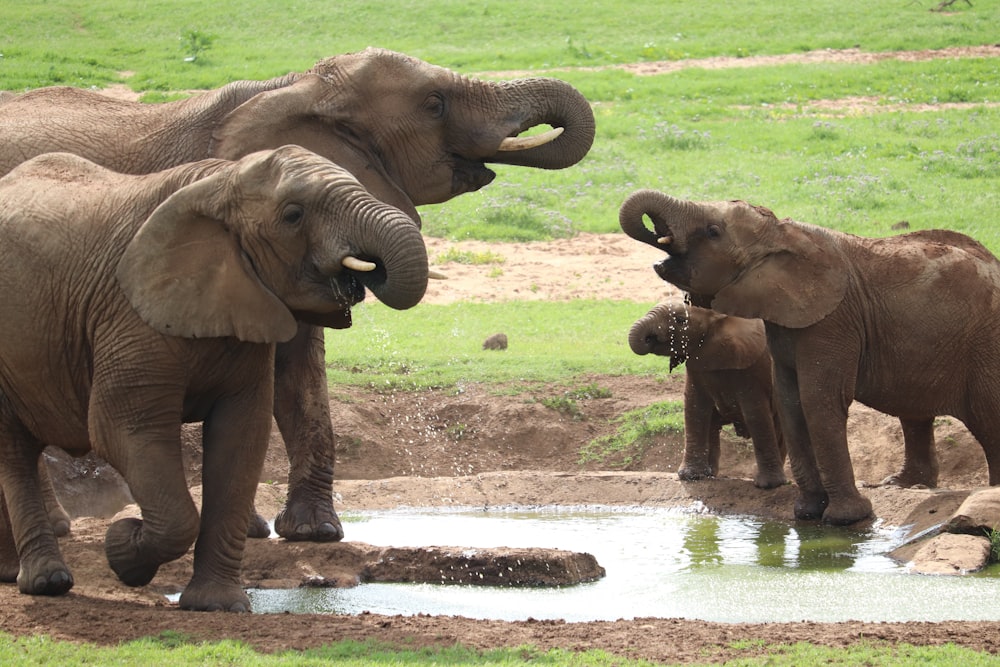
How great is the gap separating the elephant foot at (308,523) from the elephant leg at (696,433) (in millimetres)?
3105

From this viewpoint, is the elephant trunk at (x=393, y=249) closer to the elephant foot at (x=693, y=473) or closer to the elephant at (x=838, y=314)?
the elephant at (x=838, y=314)

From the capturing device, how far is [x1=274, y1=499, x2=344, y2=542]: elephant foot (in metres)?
10.6

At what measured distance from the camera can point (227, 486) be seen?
828cm

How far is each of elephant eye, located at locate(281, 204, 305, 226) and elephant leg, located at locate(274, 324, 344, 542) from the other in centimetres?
279

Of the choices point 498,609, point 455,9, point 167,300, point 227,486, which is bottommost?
point 498,609

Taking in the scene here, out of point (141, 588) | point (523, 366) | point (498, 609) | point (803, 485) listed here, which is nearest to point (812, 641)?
point (498, 609)

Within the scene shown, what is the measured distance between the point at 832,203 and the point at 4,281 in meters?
17.2

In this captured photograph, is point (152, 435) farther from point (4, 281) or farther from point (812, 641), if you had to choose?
point (812, 641)

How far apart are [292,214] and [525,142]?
286 centimetres

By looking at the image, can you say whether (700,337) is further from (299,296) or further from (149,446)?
(149,446)

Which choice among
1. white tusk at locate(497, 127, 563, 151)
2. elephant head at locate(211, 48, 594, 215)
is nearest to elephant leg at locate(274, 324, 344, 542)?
elephant head at locate(211, 48, 594, 215)

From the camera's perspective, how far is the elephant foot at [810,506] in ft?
38.2

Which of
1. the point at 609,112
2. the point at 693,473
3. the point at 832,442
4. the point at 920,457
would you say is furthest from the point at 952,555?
the point at 609,112

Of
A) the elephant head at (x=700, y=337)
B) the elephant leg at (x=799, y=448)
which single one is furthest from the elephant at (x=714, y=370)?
the elephant leg at (x=799, y=448)
